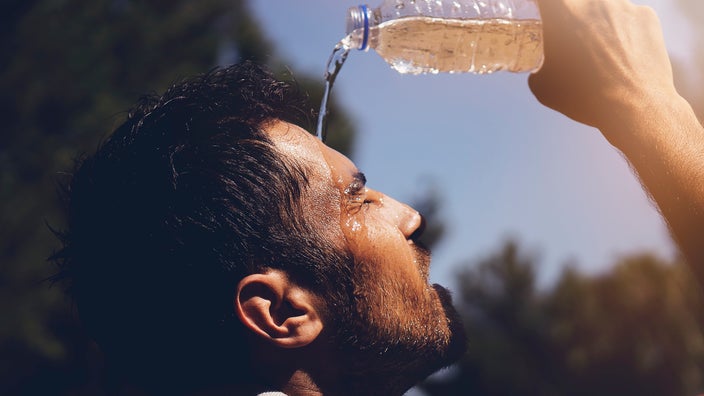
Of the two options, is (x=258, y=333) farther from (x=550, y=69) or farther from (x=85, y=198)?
(x=550, y=69)

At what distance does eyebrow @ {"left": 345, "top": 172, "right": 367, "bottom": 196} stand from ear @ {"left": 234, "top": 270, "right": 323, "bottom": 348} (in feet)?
1.35

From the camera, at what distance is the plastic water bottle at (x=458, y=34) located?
2887mm

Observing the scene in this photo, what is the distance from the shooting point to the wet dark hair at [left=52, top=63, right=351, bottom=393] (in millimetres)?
2359

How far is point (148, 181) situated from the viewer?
2.46 m

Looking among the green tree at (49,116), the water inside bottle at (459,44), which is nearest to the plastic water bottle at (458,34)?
the water inside bottle at (459,44)

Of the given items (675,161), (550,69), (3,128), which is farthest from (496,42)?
(3,128)

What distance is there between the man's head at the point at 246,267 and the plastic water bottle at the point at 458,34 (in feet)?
2.17

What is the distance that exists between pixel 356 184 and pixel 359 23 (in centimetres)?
58

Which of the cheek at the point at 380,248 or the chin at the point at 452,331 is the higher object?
the cheek at the point at 380,248

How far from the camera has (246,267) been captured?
2.35 meters

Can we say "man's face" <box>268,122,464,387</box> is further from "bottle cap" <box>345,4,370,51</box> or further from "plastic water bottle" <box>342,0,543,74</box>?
"plastic water bottle" <box>342,0,543,74</box>

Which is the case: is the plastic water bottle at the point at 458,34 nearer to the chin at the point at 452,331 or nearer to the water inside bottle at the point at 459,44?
the water inside bottle at the point at 459,44

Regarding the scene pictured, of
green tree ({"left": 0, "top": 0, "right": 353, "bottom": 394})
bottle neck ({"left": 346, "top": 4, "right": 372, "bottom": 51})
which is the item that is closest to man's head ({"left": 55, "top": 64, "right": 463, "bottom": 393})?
bottle neck ({"left": 346, "top": 4, "right": 372, "bottom": 51})

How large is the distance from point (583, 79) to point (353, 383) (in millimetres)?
1097
